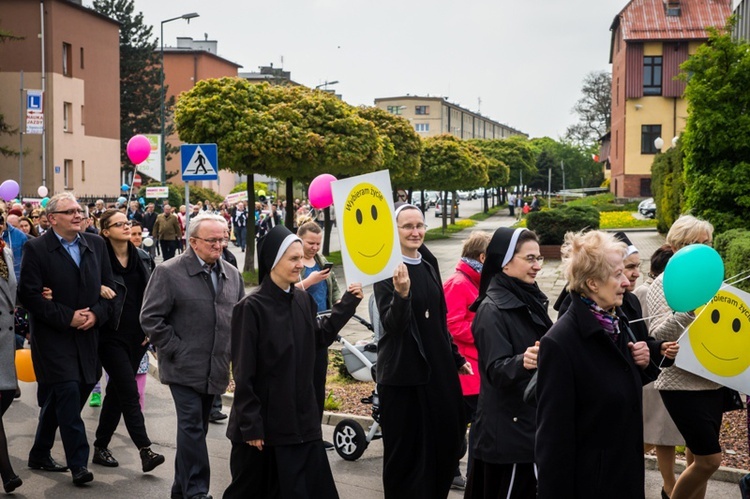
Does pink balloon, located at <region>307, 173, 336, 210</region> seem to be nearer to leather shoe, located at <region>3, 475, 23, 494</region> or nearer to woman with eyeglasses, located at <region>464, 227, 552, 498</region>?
leather shoe, located at <region>3, 475, 23, 494</region>

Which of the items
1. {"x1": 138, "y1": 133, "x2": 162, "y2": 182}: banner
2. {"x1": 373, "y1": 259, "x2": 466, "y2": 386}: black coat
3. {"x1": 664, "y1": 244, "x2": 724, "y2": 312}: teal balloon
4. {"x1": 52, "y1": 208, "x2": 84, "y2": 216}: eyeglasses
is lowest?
{"x1": 373, "y1": 259, "x2": 466, "y2": 386}: black coat

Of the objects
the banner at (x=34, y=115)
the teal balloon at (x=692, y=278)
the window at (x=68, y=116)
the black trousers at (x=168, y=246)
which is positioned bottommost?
the black trousers at (x=168, y=246)

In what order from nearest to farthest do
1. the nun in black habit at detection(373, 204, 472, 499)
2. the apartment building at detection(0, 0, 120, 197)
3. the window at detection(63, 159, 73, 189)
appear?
1. the nun in black habit at detection(373, 204, 472, 499)
2. the apartment building at detection(0, 0, 120, 197)
3. the window at detection(63, 159, 73, 189)

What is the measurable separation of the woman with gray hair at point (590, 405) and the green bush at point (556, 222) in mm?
25312

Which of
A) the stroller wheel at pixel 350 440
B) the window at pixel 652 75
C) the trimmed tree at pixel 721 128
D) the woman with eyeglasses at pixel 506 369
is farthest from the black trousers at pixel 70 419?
the window at pixel 652 75

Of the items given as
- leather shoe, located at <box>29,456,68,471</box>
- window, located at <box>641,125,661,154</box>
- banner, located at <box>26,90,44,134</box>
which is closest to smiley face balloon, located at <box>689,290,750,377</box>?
leather shoe, located at <box>29,456,68,471</box>

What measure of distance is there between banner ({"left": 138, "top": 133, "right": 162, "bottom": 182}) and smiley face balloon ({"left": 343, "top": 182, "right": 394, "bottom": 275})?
32949 millimetres

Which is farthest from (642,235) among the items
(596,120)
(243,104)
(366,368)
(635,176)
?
(596,120)

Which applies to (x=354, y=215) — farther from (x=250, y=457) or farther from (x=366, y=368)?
(x=366, y=368)

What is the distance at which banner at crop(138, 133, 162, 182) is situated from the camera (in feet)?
126

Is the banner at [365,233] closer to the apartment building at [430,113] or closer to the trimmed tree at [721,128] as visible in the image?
the trimmed tree at [721,128]

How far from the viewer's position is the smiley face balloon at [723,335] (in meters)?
5.47

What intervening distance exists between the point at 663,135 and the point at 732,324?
63896 millimetres

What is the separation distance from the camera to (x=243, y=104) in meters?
24.0
